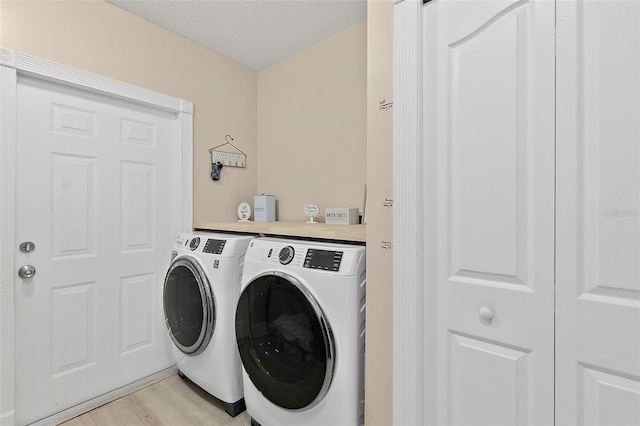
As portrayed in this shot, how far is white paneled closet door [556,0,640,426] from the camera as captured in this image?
2.54 feet

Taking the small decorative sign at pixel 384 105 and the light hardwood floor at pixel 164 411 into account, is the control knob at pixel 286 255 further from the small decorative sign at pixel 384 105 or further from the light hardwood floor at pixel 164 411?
the light hardwood floor at pixel 164 411

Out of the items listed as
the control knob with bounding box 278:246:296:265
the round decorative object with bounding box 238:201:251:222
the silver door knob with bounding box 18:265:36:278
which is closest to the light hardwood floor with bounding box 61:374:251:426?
the silver door knob with bounding box 18:265:36:278

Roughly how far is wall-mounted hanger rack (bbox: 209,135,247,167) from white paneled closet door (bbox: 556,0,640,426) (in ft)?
7.12

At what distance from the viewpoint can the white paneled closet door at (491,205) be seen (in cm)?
89

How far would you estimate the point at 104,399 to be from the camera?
187 cm

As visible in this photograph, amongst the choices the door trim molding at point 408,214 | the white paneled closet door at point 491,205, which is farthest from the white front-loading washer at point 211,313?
the white paneled closet door at point 491,205

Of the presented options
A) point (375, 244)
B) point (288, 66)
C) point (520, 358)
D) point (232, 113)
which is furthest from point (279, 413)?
point (288, 66)

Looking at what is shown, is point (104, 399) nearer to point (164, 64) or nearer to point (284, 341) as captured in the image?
point (284, 341)

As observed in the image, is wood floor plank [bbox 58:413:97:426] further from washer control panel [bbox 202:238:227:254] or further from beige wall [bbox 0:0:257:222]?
beige wall [bbox 0:0:257:222]

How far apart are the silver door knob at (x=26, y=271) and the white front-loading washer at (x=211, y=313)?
701 millimetres

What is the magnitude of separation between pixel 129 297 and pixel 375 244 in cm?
174

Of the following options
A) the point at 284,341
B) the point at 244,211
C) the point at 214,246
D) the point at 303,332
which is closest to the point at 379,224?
the point at 303,332

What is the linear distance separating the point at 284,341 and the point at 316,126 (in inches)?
62.8

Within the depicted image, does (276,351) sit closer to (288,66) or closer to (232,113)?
(232,113)
